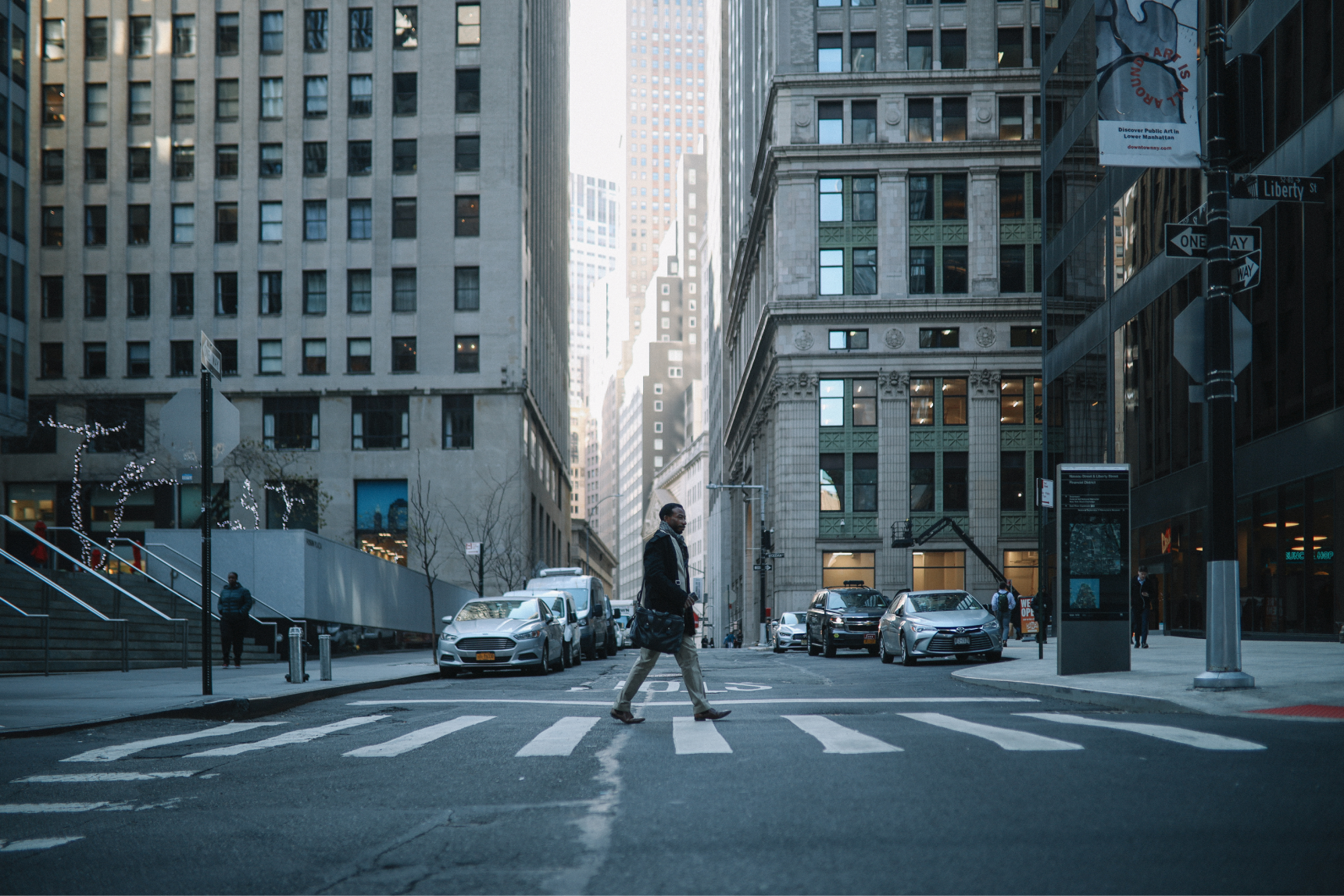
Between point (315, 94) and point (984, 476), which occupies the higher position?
point (315, 94)

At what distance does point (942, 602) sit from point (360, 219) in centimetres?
4382

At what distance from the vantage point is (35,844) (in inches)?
219

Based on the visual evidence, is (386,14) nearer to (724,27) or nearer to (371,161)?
(371,161)

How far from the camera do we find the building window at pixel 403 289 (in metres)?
61.0

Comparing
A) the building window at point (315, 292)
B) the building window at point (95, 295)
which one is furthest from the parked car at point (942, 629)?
the building window at point (95, 295)

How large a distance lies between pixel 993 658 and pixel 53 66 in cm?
5712

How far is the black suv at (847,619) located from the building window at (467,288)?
31680mm

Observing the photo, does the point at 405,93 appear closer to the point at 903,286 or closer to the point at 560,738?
the point at 903,286

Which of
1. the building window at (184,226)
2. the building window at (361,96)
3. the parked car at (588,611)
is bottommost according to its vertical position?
the parked car at (588,611)

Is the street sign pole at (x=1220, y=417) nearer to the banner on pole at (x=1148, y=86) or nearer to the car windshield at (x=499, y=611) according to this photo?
the banner on pole at (x=1148, y=86)

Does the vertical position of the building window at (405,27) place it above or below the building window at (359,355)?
above

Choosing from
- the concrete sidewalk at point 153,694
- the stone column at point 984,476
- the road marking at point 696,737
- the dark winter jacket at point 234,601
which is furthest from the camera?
the stone column at point 984,476

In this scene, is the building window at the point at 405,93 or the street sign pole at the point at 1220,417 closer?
the street sign pole at the point at 1220,417

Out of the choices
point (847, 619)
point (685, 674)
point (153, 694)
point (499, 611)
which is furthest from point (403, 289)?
point (685, 674)
